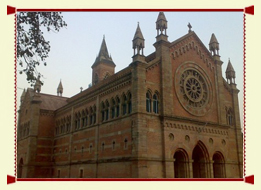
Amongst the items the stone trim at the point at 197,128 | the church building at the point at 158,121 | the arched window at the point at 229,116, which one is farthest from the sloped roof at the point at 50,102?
the arched window at the point at 229,116

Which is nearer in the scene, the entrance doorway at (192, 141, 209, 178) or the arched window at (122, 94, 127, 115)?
the arched window at (122, 94, 127, 115)

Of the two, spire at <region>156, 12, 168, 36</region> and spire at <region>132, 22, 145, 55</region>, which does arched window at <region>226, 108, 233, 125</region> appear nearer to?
spire at <region>156, 12, 168, 36</region>

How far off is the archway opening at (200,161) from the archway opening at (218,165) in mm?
2205

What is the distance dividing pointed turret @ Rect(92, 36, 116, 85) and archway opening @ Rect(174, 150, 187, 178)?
27.1 m

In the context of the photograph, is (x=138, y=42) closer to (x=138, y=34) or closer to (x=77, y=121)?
(x=138, y=34)

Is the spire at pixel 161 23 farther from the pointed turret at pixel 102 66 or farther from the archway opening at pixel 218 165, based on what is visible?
the pointed turret at pixel 102 66

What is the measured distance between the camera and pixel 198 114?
29156 mm

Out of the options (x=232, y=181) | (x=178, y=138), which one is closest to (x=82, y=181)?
(x=232, y=181)

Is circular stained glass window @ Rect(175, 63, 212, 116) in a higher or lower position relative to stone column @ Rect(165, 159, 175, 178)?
higher

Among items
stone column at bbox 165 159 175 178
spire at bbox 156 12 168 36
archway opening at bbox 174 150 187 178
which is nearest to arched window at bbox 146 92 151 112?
stone column at bbox 165 159 175 178

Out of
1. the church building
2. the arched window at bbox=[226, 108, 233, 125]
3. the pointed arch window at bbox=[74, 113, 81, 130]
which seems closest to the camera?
the church building

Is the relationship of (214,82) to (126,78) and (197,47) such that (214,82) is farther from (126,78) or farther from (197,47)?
(126,78)

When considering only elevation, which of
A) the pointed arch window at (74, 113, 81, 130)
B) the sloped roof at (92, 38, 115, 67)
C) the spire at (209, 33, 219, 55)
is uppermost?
the sloped roof at (92, 38, 115, 67)

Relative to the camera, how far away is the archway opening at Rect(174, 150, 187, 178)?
86.5 feet
